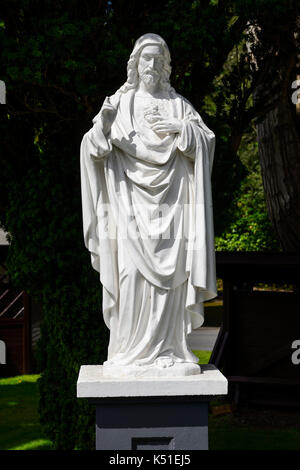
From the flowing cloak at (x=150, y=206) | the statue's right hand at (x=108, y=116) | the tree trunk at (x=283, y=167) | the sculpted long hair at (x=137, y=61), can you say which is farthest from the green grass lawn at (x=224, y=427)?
the sculpted long hair at (x=137, y=61)

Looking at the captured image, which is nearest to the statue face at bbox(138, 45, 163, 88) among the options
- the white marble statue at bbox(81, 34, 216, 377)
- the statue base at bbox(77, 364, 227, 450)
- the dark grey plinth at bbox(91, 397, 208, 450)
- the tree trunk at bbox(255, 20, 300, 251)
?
the white marble statue at bbox(81, 34, 216, 377)

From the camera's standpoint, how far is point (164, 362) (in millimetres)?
3855

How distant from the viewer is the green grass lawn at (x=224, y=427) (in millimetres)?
7113

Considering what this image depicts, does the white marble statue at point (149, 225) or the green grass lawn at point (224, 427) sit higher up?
the white marble statue at point (149, 225)

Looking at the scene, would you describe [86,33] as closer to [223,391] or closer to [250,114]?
[250,114]

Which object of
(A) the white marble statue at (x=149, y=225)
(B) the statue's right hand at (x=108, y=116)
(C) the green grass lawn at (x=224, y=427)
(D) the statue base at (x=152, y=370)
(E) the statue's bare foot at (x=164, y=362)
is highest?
(B) the statue's right hand at (x=108, y=116)

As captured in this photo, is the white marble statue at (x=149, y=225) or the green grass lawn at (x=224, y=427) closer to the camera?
the white marble statue at (x=149, y=225)

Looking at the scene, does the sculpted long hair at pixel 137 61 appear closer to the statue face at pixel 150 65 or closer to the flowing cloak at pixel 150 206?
the statue face at pixel 150 65

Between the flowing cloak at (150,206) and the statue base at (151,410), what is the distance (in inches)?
13.4

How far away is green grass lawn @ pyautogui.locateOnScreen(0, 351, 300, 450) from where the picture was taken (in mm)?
7113

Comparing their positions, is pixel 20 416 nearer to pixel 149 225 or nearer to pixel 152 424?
pixel 152 424

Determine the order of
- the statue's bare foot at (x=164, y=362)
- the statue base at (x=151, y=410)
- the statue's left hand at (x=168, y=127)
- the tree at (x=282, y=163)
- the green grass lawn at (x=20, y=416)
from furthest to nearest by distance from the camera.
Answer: the tree at (x=282, y=163) < the green grass lawn at (x=20, y=416) < the statue's left hand at (x=168, y=127) < the statue's bare foot at (x=164, y=362) < the statue base at (x=151, y=410)

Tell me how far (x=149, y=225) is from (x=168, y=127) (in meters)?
0.63

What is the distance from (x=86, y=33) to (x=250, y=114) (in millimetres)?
2070
